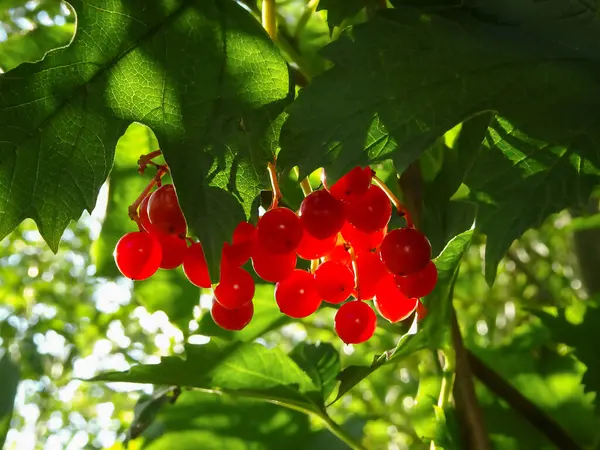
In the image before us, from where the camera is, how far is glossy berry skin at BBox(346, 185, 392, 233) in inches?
24.2

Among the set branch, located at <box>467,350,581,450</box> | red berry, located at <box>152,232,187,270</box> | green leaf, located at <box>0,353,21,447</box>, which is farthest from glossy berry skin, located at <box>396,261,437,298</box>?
green leaf, located at <box>0,353,21,447</box>

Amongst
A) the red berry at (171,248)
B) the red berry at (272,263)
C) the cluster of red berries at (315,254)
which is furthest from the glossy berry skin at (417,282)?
the red berry at (171,248)

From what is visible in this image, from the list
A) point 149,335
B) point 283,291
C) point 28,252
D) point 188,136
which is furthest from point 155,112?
point 28,252

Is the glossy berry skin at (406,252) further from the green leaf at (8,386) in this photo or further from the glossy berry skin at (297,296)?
the green leaf at (8,386)

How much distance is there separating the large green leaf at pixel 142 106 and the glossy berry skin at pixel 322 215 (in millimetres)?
60

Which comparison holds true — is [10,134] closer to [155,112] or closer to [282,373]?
[155,112]

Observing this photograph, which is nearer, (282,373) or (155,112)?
(155,112)

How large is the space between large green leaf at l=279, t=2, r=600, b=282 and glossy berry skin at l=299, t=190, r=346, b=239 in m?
0.07

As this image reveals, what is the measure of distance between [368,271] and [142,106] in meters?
0.27

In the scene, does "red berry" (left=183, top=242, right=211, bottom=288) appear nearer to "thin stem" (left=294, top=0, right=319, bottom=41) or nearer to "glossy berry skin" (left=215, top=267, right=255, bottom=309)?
"glossy berry skin" (left=215, top=267, right=255, bottom=309)

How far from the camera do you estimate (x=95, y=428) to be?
251 centimetres

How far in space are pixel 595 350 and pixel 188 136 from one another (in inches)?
28.0

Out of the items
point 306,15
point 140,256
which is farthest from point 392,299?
point 306,15

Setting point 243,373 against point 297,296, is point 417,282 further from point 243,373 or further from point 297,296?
point 243,373
